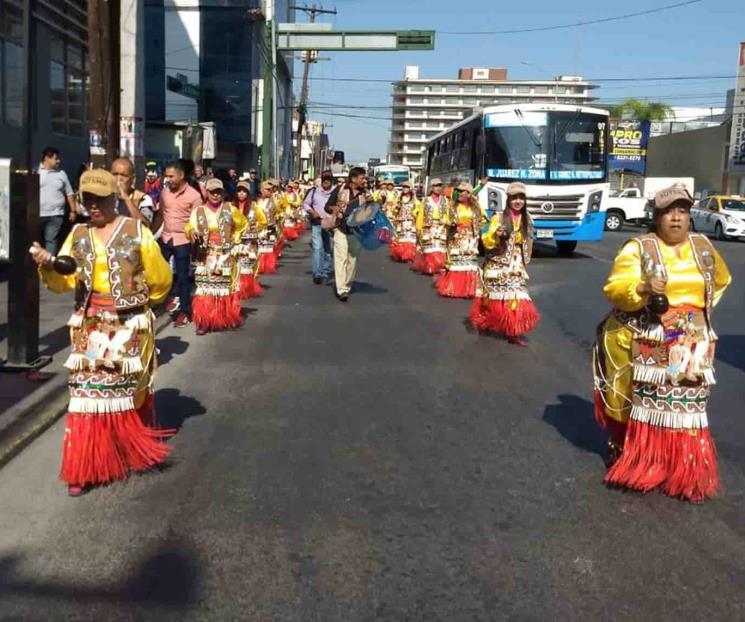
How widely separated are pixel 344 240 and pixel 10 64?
8752 millimetres

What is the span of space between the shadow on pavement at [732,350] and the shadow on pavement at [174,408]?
16.8 feet

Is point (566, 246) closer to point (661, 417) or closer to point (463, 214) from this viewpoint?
point (463, 214)

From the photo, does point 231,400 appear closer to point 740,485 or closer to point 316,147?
point 740,485

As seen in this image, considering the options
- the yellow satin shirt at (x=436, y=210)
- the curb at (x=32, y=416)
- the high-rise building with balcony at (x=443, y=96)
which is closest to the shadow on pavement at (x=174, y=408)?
the curb at (x=32, y=416)

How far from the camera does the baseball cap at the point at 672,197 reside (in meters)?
4.41

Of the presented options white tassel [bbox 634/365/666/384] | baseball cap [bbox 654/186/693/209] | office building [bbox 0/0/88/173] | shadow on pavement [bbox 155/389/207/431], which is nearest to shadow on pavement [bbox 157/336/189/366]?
shadow on pavement [bbox 155/389/207/431]

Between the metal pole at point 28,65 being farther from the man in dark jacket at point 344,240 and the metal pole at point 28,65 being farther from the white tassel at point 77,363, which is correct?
the man in dark jacket at point 344,240

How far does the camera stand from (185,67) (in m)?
48.2

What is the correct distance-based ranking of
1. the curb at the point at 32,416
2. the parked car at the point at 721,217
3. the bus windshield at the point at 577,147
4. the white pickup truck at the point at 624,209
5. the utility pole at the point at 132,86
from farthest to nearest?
1. the white pickup truck at the point at 624,209
2. the parked car at the point at 721,217
3. the bus windshield at the point at 577,147
4. the utility pole at the point at 132,86
5. the curb at the point at 32,416

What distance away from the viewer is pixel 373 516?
445 cm

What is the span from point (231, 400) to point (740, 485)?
3639 millimetres

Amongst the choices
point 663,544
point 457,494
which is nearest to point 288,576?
point 457,494

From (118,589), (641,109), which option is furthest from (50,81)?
(641,109)

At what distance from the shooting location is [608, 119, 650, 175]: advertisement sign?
48562mm
